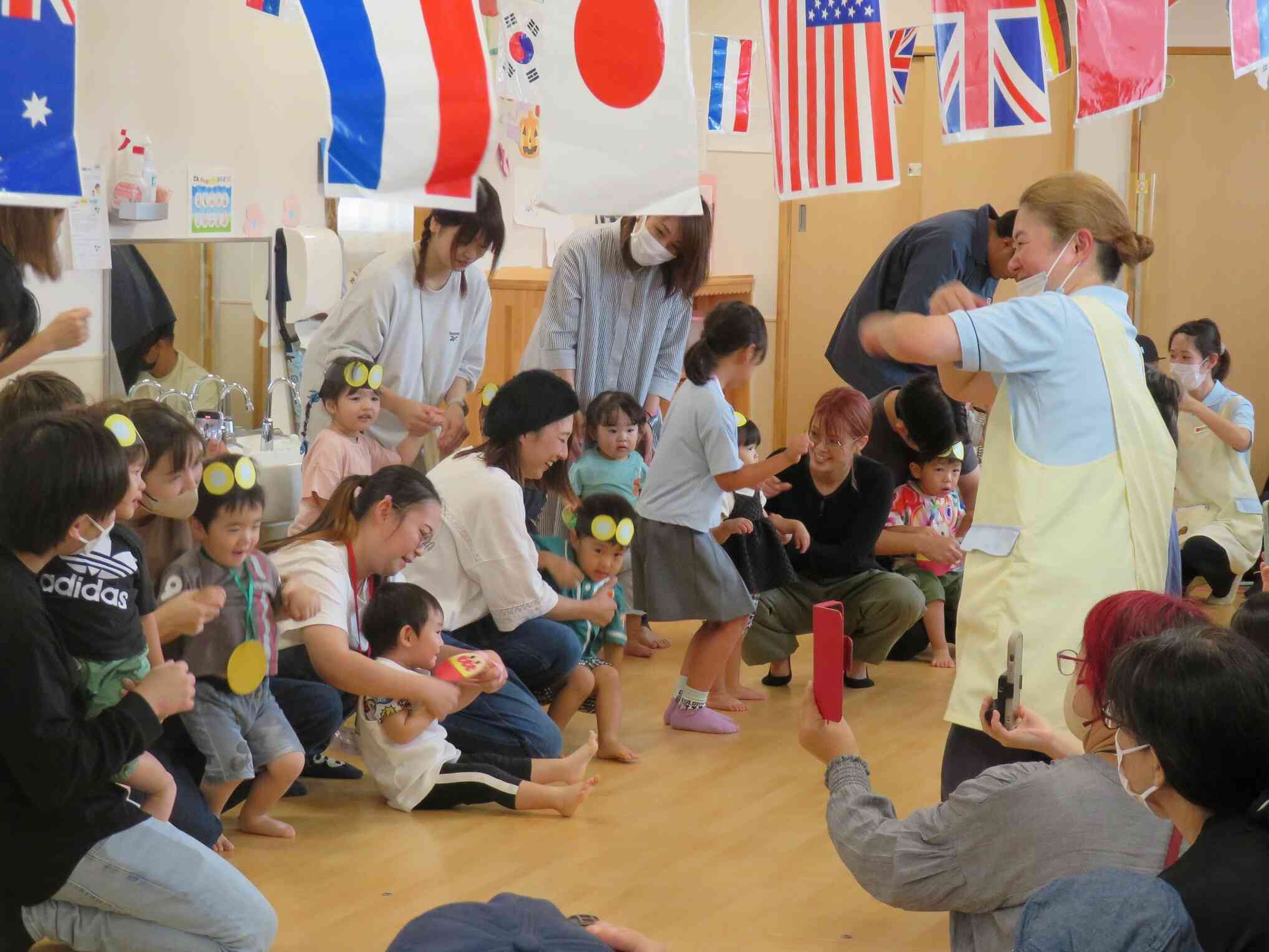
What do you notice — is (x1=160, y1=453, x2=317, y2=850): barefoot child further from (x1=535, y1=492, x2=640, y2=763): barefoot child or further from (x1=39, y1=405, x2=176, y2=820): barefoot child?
(x1=535, y1=492, x2=640, y2=763): barefoot child

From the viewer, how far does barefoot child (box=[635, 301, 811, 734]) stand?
13.3 ft

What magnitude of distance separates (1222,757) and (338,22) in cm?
196

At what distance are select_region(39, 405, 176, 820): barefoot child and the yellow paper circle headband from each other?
46cm

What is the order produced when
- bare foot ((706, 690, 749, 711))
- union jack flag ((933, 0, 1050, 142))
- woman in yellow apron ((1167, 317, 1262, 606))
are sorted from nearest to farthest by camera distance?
union jack flag ((933, 0, 1050, 142)), bare foot ((706, 690, 749, 711)), woman in yellow apron ((1167, 317, 1262, 606))

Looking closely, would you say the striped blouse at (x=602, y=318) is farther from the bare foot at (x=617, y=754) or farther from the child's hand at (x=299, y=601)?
the child's hand at (x=299, y=601)

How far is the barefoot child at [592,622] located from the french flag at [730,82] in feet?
12.7

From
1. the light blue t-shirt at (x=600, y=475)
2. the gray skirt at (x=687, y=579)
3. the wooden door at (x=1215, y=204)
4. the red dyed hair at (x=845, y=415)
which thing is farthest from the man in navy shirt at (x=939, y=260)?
the wooden door at (x=1215, y=204)

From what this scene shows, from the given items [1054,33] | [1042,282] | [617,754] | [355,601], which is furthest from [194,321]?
[1042,282]

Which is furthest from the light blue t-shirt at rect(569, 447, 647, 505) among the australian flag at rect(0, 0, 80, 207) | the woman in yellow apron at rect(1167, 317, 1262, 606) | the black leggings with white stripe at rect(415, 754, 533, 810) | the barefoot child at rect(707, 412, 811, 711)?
the woman in yellow apron at rect(1167, 317, 1262, 606)

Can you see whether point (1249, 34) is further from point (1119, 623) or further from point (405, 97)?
point (1119, 623)

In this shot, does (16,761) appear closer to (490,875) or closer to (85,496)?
(85,496)

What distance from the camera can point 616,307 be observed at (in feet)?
14.6

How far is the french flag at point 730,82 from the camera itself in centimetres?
717

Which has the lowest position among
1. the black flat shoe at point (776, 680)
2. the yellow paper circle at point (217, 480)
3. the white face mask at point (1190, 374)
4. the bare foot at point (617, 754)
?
the black flat shoe at point (776, 680)
